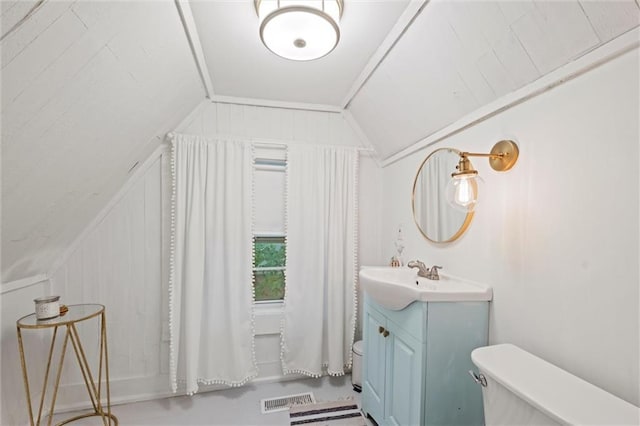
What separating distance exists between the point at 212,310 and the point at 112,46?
68.4 inches

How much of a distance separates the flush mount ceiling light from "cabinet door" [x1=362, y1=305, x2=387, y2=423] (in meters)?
1.50

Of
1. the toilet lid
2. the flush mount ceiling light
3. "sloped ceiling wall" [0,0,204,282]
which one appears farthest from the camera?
the toilet lid

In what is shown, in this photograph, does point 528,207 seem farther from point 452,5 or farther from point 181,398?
point 181,398

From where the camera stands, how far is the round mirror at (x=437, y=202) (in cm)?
162

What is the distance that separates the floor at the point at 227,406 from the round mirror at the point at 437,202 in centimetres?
135

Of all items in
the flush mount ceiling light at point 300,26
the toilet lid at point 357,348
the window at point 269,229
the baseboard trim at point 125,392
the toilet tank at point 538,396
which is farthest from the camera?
the window at point 269,229

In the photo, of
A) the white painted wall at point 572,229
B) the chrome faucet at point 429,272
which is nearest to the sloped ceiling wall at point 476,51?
the white painted wall at point 572,229

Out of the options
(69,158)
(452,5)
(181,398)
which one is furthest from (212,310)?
(452,5)

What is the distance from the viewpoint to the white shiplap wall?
2.05m

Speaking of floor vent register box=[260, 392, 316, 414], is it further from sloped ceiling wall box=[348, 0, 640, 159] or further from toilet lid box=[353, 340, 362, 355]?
sloped ceiling wall box=[348, 0, 640, 159]

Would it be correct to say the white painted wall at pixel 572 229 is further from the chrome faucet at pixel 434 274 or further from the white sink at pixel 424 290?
the chrome faucet at pixel 434 274

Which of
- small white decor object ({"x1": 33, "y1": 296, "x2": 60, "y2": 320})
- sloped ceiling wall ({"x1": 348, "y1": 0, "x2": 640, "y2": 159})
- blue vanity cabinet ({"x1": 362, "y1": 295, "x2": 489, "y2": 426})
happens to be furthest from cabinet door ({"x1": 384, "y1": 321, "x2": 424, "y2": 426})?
small white decor object ({"x1": 33, "y1": 296, "x2": 60, "y2": 320})

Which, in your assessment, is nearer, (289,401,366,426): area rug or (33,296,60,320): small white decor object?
(33,296,60,320): small white decor object

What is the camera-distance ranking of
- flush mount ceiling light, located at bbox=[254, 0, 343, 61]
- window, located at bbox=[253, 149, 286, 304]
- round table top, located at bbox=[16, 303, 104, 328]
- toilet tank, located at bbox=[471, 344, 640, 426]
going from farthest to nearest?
window, located at bbox=[253, 149, 286, 304] → round table top, located at bbox=[16, 303, 104, 328] → flush mount ceiling light, located at bbox=[254, 0, 343, 61] → toilet tank, located at bbox=[471, 344, 640, 426]
